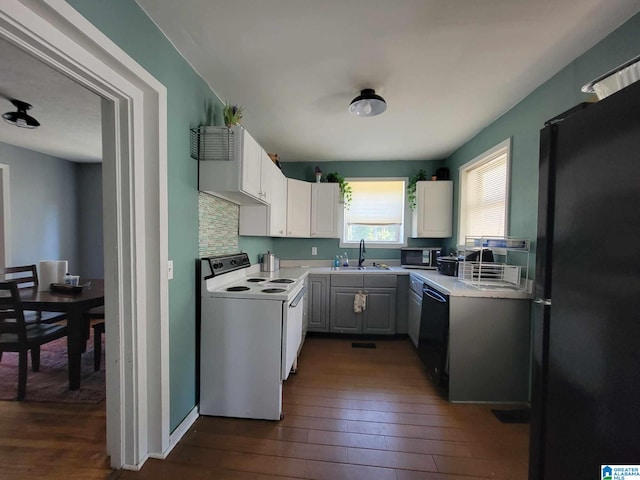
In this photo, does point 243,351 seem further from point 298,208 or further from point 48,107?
point 48,107

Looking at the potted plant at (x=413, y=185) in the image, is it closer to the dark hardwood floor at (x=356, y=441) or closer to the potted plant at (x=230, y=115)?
the dark hardwood floor at (x=356, y=441)

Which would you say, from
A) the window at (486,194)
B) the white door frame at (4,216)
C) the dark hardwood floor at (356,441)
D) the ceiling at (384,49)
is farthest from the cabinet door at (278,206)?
the white door frame at (4,216)

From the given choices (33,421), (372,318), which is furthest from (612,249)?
(33,421)

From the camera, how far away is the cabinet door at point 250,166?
1.85m

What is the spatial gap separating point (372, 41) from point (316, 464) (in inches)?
97.5

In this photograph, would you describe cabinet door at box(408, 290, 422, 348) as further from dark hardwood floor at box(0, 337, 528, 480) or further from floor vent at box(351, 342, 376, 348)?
dark hardwood floor at box(0, 337, 528, 480)

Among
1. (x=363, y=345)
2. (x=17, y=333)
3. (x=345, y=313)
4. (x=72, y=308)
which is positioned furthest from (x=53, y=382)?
(x=363, y=345)

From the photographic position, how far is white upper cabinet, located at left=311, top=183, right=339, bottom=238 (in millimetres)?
3611

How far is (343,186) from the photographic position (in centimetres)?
377

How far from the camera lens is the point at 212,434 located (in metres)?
1.68

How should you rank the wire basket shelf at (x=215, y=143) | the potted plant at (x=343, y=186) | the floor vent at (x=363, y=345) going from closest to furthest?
1. the wire basket shelf at (x=215, y=143)
2. the floor vent at (x=363, y=345)
3. the potted plant at (x=343, y=186)

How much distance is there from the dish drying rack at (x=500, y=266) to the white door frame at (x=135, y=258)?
7.97ft

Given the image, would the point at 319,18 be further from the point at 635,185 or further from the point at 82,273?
the point at 82,273

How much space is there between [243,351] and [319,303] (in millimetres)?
1627
